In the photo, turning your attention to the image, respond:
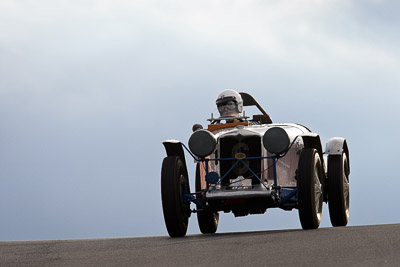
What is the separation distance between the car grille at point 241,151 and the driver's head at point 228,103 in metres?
2.07

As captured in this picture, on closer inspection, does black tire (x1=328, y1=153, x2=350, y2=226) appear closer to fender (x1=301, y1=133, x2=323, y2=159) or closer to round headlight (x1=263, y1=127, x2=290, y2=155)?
fender (x1=301, y1=133, x2=323, y2=159)

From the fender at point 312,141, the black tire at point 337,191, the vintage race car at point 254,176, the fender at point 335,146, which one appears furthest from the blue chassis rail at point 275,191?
the fender at point 335,146

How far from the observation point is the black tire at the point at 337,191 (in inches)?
523

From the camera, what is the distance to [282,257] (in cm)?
805

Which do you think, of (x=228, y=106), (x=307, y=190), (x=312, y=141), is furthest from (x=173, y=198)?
(x=228, y=106)

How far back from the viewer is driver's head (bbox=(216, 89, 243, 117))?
15305mm

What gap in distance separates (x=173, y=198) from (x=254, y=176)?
1.53m

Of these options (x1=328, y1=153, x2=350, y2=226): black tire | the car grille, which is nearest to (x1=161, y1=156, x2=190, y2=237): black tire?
the car grille

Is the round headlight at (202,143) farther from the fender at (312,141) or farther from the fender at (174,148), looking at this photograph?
the fender at (312,141)

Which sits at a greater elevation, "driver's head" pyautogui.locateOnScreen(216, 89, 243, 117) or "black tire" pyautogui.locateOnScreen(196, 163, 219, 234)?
"driver's head" pyautogui.locateOnScreen(216, 89, 243, 117)

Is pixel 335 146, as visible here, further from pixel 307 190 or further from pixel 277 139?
pixel 307 190

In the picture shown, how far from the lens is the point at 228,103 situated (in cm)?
1534

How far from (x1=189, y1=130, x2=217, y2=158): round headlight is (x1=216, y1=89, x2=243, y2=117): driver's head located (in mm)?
2756

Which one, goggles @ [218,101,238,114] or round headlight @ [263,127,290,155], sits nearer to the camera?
round headlight @ [263,127,290,155]
